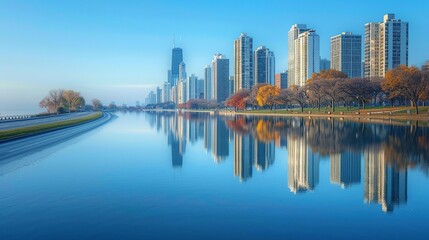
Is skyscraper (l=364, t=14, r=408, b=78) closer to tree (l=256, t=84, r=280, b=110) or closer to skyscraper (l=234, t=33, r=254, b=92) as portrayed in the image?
skyscraper (l=234, t=33, r=254, b=92)

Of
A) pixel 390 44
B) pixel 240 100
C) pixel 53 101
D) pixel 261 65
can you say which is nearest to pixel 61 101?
pixel 53 101

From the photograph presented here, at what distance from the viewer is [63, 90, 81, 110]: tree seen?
12545 centimetres

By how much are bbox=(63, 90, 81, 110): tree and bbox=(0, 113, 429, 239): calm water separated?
114414 mm

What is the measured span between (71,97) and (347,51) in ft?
375

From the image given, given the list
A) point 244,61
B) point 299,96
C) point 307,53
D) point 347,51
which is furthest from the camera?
point 347,51

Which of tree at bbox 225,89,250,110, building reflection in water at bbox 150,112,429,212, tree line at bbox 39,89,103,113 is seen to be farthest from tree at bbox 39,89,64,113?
building reflection in water at bbox 150,112,429,212

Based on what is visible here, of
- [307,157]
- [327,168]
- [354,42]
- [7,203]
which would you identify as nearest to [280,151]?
[307,157]

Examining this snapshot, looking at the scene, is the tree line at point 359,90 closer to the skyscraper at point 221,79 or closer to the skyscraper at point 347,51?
the skyscraper at point 347,51

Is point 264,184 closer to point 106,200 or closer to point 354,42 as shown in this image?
point 106,200

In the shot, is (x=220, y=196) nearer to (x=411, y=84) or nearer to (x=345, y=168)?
(x=345, y=168)

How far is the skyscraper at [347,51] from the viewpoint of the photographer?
15900cm

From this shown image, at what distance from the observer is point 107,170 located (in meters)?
15.1

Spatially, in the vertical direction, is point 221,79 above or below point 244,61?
below

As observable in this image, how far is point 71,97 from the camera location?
128250mm
